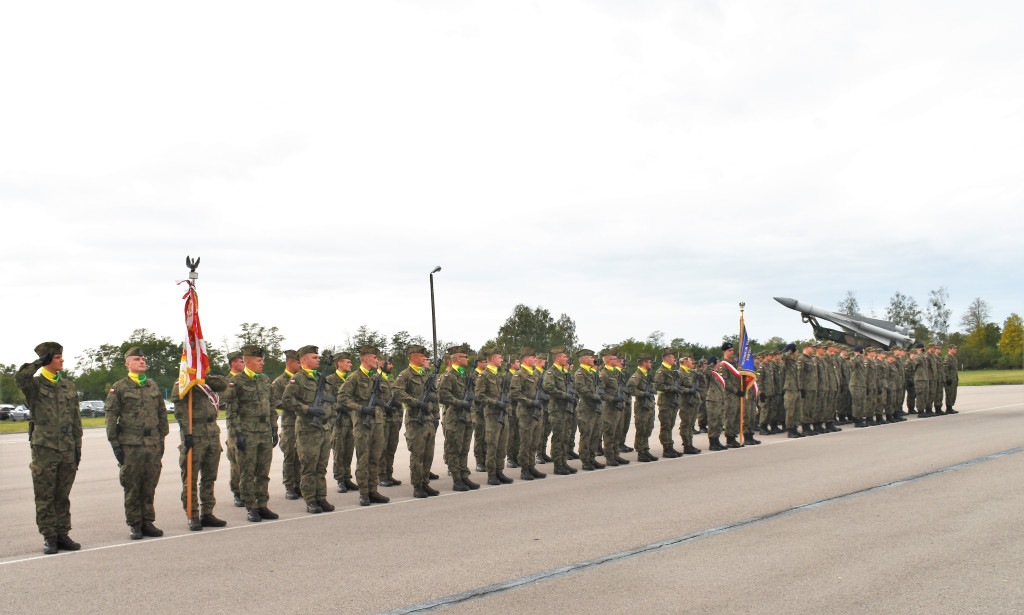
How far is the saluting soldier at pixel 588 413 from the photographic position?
505 inches

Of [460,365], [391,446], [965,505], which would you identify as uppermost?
[460,365]

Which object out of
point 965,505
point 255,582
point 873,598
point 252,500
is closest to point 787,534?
point 873,598

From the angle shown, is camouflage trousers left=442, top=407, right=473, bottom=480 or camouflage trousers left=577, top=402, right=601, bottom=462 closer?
camouflage trousers left=442, top=407, right=473, bottom=480

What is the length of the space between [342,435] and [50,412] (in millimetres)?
4298

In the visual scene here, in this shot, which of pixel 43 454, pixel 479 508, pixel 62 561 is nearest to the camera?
pixel 62 561

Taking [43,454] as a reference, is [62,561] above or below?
below

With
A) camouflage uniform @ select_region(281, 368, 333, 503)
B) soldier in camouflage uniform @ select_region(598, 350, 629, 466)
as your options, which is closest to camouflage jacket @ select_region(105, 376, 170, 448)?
camouflage uniform @ select_region(281, 368, 333, 503)

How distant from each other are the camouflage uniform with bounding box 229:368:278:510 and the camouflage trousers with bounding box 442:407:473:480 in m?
2.54

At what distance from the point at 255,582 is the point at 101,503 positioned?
17.4 feet

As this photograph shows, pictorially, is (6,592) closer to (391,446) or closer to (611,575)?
(611,575)

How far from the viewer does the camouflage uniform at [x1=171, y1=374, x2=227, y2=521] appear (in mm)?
8414

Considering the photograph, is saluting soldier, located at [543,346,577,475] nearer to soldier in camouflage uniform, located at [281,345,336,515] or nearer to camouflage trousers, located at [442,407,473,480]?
camouflage trousers, located at [442,407,473,480]

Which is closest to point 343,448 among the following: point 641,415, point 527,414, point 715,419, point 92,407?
point 527,414

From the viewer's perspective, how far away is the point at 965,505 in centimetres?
835
